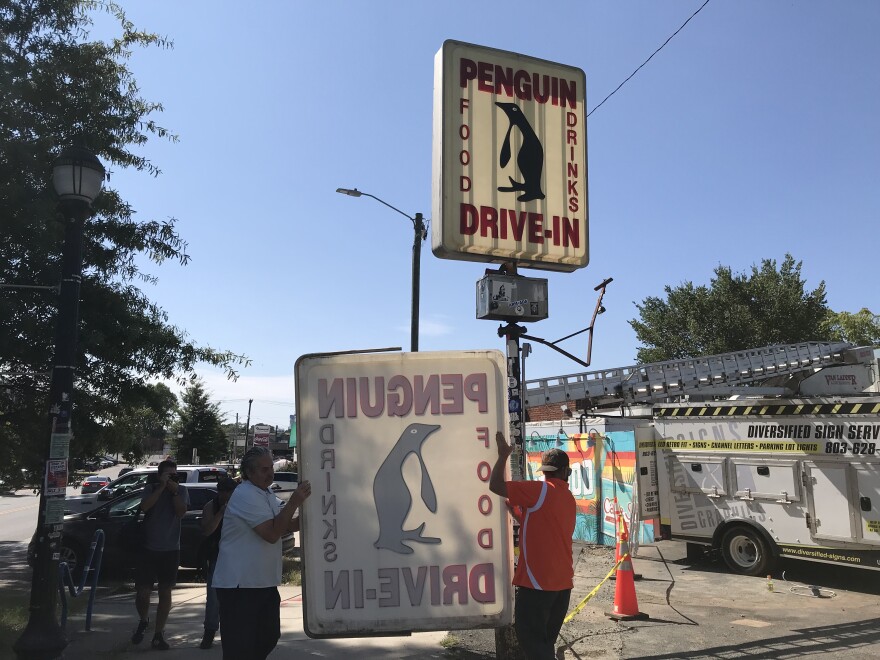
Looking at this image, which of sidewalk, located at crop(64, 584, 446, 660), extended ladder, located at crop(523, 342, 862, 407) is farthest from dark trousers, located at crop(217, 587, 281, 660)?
extended ladder, located at crop(523, 342, 862, 407)

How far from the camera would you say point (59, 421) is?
19.5 ft

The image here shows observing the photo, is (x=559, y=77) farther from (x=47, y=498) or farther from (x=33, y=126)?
(x=33, y=126)

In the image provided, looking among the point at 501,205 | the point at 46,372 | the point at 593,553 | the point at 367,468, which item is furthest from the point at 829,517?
the point at 46,372

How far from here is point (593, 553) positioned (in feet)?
41.3

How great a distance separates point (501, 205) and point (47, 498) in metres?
4.58

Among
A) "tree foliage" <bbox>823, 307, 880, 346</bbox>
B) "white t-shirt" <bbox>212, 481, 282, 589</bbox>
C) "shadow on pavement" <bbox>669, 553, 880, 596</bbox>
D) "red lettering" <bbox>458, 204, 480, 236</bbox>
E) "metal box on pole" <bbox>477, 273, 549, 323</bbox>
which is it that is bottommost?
"shadow on pavement" <bbox>669, 553, 880, 596</bbox>

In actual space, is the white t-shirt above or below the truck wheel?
above

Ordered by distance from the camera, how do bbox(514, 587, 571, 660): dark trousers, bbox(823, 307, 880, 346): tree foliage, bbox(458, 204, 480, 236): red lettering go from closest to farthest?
bbox(514, 587, 571, 660): dark trousers
bbox(458, 204, 480, 236): red lettering
bbox(823, 307, 880, 346): tree foliage

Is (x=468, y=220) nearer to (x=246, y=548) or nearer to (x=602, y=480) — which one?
(x=246, y=548)

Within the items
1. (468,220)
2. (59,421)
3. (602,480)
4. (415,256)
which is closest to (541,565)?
(468,220)

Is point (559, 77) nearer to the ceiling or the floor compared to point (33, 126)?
nearer to the floor

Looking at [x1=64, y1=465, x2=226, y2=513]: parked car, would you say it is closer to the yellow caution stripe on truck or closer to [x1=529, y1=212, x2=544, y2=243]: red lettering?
the yellow caution stripe on truck

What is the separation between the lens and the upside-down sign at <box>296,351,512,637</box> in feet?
12.9

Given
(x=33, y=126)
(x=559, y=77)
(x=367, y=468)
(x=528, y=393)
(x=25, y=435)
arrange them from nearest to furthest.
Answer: (x=367, y=468)
(x=559, y=77)
(x=33, y=126)
(x=25, y=435)
(x=528, y=393)
